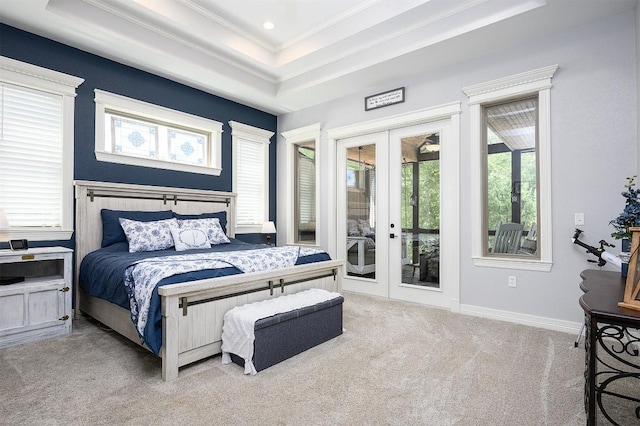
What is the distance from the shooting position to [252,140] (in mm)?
5500

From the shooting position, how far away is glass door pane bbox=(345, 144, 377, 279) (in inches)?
188

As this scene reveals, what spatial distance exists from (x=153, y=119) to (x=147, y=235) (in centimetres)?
167

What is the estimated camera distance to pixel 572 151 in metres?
3.21

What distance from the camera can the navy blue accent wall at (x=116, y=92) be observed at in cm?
341

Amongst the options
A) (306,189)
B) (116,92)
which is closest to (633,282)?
(306,189)

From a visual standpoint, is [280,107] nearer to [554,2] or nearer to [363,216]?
[363,216]

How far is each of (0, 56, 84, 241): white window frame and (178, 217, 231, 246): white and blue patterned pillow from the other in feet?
3.69

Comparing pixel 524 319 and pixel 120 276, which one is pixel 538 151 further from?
pixel 120 276

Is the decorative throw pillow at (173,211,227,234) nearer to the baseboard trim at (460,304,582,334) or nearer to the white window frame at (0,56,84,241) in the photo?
the white window frame at (0,56,84,241)

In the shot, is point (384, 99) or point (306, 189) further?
point (306, 189)

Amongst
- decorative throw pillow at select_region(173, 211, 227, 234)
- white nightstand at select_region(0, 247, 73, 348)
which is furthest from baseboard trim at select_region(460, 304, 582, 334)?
white nightstand at select_region(0, 247, 73, 348)

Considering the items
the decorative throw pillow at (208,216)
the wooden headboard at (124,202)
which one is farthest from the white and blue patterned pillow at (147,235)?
the decorative throw pillow at (208,216)

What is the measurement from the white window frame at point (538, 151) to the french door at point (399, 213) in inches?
9.2

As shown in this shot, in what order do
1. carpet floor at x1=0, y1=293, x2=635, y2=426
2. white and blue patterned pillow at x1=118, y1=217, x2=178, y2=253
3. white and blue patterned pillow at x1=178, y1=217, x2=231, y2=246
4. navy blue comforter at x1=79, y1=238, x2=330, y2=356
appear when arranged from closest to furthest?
carpet floor at x1=0, y1=293, x2=635, y2=426, navy blue comforter at x1=79, y1=238, x2=330, y2=356, white and blue patterned pillow at x1=118, y1=217, x2=178, y2=253, white and blue patterned pillow at x1=178, y1=217, x2=231, y2=246
